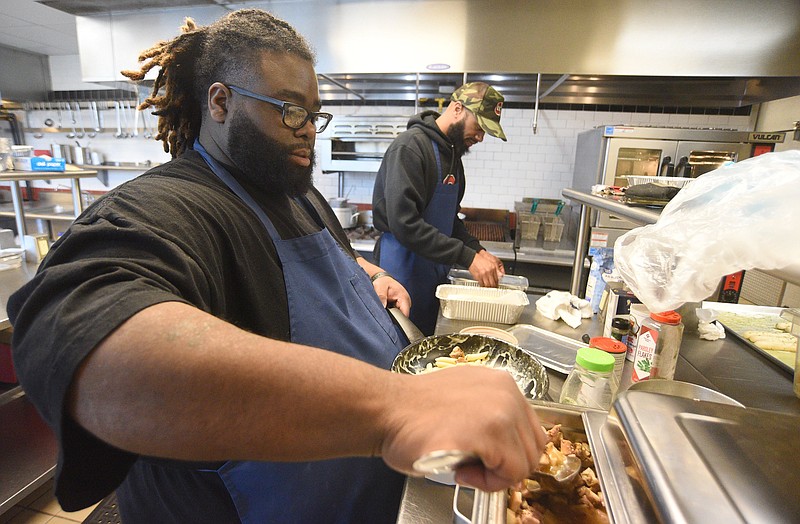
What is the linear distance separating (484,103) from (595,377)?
6.07ft

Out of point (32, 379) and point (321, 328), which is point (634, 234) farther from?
point (32, 379)

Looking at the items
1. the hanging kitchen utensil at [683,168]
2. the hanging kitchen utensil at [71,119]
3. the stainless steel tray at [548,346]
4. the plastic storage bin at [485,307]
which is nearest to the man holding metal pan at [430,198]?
the plastic storage bin at [485,307]

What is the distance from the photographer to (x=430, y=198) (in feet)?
8.33

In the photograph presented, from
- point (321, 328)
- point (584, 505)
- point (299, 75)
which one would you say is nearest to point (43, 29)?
point (299, 75)

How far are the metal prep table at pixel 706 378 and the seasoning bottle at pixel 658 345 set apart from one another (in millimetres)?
170

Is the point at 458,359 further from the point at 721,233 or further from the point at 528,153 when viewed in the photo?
the point at 528,153

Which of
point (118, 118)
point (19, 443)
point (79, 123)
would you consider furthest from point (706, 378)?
point (79, 123)

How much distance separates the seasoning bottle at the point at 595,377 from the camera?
3.00 ft

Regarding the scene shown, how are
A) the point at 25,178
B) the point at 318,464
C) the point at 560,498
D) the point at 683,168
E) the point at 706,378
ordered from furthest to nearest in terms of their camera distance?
1. the point at 683,168
2. the point at 25,178
3. the point at 706,378
4. the point at 318,464
5. the point at 560,498

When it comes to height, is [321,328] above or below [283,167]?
below

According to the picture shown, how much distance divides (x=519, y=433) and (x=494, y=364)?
0.76 m

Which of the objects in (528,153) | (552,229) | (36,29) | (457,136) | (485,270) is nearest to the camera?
Result: (485,270)

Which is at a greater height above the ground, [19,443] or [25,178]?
[25,178]

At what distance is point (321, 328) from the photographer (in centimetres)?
93
